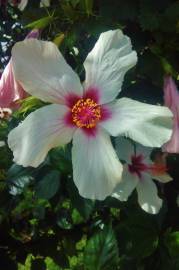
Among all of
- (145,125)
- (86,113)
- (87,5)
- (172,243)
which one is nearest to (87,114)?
(86,113)

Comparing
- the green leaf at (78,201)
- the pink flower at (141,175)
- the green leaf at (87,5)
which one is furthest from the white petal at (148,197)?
the green leaf at (87,5)

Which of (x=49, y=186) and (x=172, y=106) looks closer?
(x=172, y=106)

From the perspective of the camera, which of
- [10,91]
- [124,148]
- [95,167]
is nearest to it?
[95,167]

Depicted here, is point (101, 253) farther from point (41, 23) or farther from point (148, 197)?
point (41, 23)

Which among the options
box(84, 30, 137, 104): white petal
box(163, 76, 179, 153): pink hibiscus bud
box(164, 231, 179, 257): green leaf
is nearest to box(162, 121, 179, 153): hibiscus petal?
box(163, 76, 179, 153): pink hibiscus bud

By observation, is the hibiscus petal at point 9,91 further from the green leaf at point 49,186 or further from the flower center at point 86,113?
the green leaf at point 49,186

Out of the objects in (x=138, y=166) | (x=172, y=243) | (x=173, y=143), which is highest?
(x=173, y=143)
